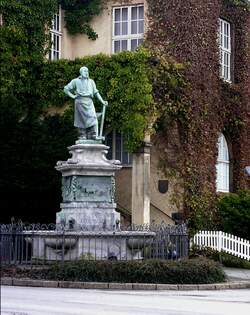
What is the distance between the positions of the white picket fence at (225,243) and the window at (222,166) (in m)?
5.95

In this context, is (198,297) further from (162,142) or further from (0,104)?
(162,142)

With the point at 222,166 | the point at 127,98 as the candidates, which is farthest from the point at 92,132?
the point at 222,166

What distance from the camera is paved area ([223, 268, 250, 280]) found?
23895 millimetres

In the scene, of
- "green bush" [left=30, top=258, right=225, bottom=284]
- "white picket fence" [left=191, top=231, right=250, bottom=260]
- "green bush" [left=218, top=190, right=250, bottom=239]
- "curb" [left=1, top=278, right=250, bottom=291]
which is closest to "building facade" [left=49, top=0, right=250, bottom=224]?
"green bush" [left=218, top=190, right=250, bottom=239]

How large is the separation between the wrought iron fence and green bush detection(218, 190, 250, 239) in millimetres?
9395

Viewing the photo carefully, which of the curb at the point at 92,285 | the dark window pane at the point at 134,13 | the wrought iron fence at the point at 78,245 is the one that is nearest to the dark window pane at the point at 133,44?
the dark window pane at the point at 134,13

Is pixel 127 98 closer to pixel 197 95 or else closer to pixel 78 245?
pixel 197 95

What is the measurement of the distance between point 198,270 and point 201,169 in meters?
12.5

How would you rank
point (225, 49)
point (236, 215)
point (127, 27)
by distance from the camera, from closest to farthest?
point (236, 215), point (127, 27), point (225, 49)

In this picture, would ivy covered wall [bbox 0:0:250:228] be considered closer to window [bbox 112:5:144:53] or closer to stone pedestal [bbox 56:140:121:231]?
window [bbox 112:5:144:53]

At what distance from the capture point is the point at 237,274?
83.1 feet

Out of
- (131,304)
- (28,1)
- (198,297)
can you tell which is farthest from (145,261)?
(28,1)

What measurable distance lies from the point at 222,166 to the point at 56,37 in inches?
366

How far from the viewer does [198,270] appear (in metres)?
20.6
